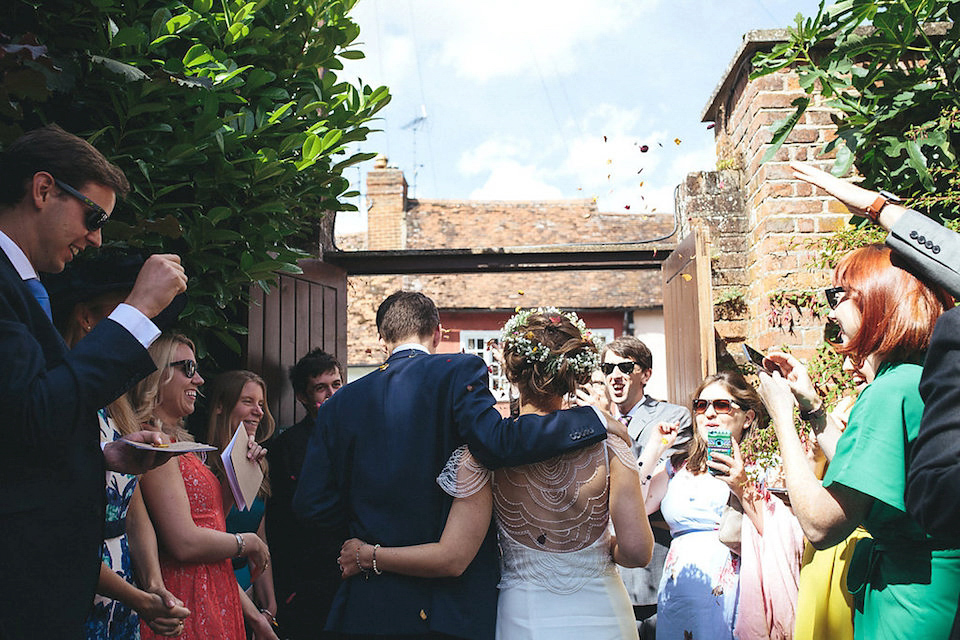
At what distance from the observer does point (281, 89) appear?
3236 mm

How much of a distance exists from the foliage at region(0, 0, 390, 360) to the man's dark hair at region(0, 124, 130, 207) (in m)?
0.19

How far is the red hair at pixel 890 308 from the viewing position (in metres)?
1.86

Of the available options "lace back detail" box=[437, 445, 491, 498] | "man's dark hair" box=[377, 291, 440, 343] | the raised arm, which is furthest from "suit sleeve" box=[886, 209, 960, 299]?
"man's dark hair" box=[377, 291, 440, 343]

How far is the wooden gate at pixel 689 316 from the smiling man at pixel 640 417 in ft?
1.45

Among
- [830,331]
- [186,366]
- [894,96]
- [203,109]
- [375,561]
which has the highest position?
[894,96]

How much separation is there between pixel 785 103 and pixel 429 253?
295 cm

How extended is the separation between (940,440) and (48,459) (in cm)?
179

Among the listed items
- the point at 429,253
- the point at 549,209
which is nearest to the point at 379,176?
the point at 549,209

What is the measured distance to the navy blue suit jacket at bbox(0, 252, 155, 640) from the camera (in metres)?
1.53

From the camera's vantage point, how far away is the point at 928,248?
181 cm

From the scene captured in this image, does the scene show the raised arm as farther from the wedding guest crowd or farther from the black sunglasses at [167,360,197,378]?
the black sunglasses at [167,360,197,378]

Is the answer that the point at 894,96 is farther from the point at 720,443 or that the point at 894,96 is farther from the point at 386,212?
the point at 386,212

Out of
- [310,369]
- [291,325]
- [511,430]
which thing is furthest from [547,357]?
[291,325]

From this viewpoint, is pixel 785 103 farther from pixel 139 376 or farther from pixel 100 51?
pixel 139 376
